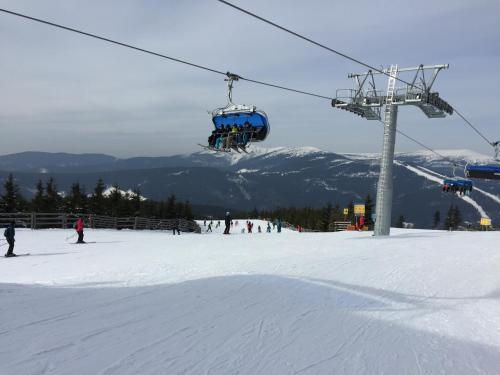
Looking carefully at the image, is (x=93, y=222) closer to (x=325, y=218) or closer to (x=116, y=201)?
(x=116, y=201)

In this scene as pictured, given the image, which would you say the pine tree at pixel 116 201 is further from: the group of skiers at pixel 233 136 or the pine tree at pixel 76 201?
the group of skiers at pixel 233 136

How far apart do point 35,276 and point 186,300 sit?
5.93 m

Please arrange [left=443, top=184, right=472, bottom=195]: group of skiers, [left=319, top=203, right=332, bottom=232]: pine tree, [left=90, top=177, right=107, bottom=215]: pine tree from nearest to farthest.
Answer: [left=443, top=184, right=472, bottom=195]: group of skiers
[left=90, top=177, right=107, bottom=215]: pine tree
[left=319, top=203, right=332, bottom=232]: pine tree

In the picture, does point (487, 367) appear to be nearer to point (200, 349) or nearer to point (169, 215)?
point (200, 349)

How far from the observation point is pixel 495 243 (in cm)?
1986

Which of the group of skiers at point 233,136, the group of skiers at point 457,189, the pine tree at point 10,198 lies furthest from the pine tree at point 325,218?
the group of skiers at point 233,136

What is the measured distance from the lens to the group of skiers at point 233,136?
59.2 feet

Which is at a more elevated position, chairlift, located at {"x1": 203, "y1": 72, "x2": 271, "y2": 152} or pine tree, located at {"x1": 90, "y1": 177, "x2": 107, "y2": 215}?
chairlift, located at {"x1": 203, "y1": 72, "x2": 271, "y2": 152}

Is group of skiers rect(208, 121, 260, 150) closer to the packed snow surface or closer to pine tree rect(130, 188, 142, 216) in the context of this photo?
the packed snow surface

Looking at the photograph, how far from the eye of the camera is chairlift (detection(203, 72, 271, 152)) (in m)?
17.7

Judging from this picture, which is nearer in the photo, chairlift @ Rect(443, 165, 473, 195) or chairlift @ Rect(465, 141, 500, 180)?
chairlift @ Rect(465, 141, 500, 180)

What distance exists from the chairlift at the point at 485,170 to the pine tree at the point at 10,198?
57761mm

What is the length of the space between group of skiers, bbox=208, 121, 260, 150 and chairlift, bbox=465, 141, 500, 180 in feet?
55.7

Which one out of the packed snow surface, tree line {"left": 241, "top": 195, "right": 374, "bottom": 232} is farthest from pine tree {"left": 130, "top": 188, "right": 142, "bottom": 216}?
the packed snow surface
